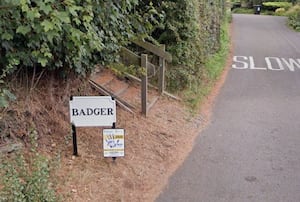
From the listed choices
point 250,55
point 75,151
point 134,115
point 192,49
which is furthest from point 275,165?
point 250,55

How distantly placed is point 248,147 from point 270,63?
8894 mm

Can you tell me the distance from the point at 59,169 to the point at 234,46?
596 inches

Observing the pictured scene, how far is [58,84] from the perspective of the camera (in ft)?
18.0

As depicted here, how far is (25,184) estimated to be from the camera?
390 centimetres

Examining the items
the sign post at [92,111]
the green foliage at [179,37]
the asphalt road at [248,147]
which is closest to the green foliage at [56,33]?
the sign post at [92,111]

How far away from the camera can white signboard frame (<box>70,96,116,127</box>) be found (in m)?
4.97

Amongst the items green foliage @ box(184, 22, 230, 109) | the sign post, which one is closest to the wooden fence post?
green foliage @ box(184, 22, 230, 109)

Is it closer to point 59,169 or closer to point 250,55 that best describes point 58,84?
point 59,169

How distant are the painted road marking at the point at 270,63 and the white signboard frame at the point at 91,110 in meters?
9.58

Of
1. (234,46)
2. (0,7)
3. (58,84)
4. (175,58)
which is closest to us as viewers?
(0,7)

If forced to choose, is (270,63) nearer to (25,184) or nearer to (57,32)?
(57,32)

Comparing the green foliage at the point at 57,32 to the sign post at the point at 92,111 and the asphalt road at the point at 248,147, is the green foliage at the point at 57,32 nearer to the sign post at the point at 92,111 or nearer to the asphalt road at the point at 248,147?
the sign post at the point at 92,111

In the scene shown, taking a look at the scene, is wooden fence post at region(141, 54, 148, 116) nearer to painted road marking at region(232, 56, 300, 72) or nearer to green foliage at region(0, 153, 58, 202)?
green foliage at region(0, 153, 58, 202)

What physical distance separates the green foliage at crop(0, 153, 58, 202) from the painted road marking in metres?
10.8
